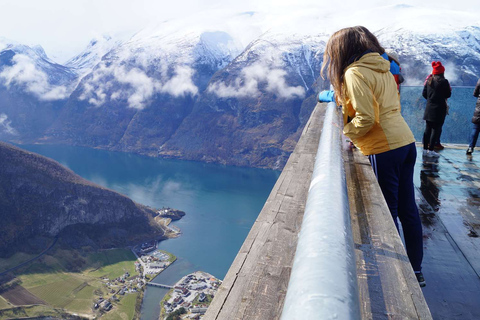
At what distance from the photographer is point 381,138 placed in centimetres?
215

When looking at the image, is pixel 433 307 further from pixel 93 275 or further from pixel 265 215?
pixel 93 275

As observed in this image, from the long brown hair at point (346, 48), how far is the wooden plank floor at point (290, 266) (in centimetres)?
72

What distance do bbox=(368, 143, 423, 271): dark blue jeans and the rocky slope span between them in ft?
235

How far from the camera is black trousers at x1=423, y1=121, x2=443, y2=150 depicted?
556 cm

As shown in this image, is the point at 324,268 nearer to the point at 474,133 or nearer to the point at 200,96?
the point at 474,133

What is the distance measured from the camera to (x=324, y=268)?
854 millimetres

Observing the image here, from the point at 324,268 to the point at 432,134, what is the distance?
567 cm

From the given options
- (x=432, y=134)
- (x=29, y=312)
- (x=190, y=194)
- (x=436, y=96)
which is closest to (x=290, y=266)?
(x=436, y=96)

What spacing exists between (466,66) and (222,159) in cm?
9097

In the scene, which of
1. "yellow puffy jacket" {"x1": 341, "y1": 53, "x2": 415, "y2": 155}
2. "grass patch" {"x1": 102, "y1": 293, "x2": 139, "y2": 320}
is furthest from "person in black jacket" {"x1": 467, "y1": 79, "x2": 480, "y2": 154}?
"grass patch" {"x1": 102, "y1": 293, "x2": 139, "y2": 320}

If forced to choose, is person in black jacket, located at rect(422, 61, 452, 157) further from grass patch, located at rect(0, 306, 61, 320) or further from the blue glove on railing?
grass patch, located at rect(0, 306, 61, 320)

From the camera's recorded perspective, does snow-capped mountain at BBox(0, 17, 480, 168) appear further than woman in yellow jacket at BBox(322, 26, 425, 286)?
Yes

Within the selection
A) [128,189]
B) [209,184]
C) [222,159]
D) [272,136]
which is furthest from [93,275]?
[272,136]

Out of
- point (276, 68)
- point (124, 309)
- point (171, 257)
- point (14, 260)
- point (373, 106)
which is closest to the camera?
point (373, 106)
